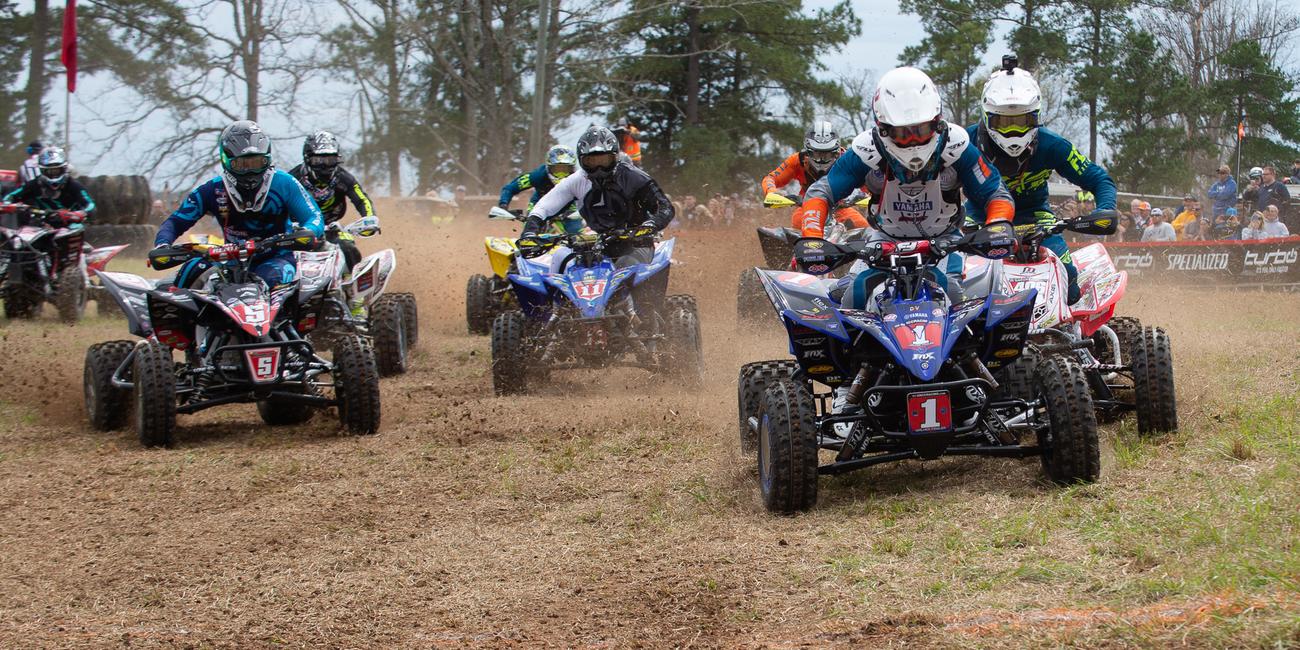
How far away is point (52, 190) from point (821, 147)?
978 centimetres

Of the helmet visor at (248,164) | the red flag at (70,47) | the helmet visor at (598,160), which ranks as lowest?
the helmet visor at (248,164)

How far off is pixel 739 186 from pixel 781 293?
26.7m

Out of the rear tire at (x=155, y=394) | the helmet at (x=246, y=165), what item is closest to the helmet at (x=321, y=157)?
the helmet at (x=246, y=165)

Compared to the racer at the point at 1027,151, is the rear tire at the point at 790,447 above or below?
below

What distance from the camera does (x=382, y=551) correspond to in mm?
5926

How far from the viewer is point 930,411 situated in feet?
19.2

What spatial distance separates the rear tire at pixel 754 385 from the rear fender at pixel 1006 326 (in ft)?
3.26

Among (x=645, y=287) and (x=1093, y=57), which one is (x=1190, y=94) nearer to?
(x=1093, y=57)

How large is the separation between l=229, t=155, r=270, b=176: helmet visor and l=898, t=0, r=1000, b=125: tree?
2482 cm

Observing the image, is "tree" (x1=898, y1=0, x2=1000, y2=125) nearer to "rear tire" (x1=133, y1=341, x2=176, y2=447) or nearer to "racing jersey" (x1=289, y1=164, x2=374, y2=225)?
"racing jersey" (x1=289, y1=164, x2=374, y2=225)

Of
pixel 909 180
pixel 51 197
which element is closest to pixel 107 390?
pixel 909 180

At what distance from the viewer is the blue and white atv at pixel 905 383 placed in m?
5.86

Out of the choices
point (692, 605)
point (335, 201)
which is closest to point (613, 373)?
point (335, 201)

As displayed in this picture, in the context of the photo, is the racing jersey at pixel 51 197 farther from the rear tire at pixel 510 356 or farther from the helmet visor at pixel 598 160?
the rear tire at pixel 510 356
